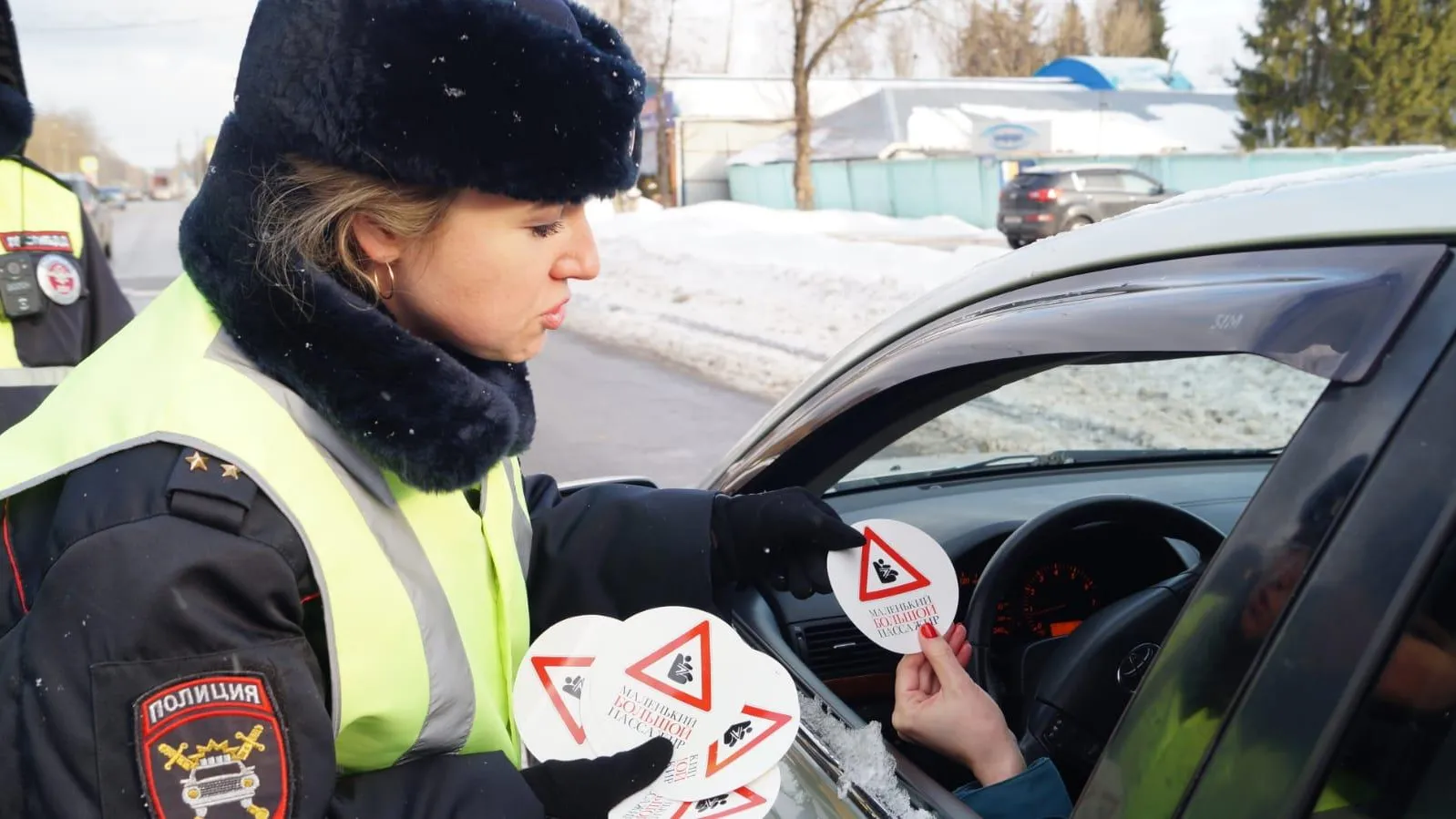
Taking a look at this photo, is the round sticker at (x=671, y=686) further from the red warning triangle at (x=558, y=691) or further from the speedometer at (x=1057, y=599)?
the speedometer at (x=1057, y=599)

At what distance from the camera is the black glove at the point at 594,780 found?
1297mm

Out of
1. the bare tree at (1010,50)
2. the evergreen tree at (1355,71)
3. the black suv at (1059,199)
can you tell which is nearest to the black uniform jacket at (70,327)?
the black suv at (1059,199)

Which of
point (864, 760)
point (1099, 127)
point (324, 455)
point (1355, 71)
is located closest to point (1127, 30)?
point (1099, 127)

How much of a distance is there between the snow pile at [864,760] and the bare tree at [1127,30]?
7482 centimetres

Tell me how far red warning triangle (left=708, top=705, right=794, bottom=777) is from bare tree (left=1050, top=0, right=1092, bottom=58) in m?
74.7

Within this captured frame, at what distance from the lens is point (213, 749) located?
41.7 inches

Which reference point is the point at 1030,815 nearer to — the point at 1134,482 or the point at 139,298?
the point at 1134,482

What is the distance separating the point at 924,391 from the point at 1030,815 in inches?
23.2

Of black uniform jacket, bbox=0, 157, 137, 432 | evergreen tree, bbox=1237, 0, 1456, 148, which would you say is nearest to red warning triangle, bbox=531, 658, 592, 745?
black uniform jacket, bbox=0, 157, 137, 432

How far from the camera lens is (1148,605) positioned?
1.71 metres

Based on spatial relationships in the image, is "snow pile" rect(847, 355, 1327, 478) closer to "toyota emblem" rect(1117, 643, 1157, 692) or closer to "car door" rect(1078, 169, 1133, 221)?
"toyota emblem" rect(1117, 643, 1157, 692)

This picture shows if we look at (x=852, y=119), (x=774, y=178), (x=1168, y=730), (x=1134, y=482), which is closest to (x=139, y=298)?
(x=1134, y=482)

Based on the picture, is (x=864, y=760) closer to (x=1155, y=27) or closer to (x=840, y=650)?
(x=840, y=650)

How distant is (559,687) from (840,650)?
2.00ft
